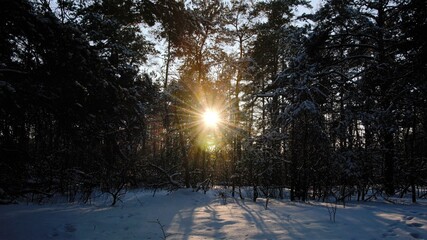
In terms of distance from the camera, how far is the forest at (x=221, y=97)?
4.64 m

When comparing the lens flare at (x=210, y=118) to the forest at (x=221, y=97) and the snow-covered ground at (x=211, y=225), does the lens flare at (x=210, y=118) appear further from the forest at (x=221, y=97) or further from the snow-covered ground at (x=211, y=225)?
the snow-covered ground at (x=211, y=225)

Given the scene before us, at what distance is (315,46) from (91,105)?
882cm

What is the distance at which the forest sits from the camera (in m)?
4.64

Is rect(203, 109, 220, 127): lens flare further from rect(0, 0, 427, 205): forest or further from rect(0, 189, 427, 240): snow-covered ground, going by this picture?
rect(0, 189, 427, 240): snow-covered ground

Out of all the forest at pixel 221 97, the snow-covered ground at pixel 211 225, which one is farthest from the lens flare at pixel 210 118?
the snow-covered ground at pixel 211 225

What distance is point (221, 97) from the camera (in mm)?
16109

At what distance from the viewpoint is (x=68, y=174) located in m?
10.5

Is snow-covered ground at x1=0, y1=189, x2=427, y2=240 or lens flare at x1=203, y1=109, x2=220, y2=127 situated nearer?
snow-covered ground at x1=0, y1=189, x2=427, y2=240

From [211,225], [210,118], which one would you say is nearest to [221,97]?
[210,118]

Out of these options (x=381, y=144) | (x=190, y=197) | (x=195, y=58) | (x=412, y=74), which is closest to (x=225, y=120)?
(x=195, y=58)

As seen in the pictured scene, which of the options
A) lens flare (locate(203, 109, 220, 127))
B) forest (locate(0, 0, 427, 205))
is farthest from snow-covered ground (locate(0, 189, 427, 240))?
lens flare (locate(203, 109, 220, 127))

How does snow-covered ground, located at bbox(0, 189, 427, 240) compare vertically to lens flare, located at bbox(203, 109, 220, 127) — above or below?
below

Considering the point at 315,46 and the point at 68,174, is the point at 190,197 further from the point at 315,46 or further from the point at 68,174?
the point at 315,46

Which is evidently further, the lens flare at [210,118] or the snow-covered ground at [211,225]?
the lens flare at [210,118]
